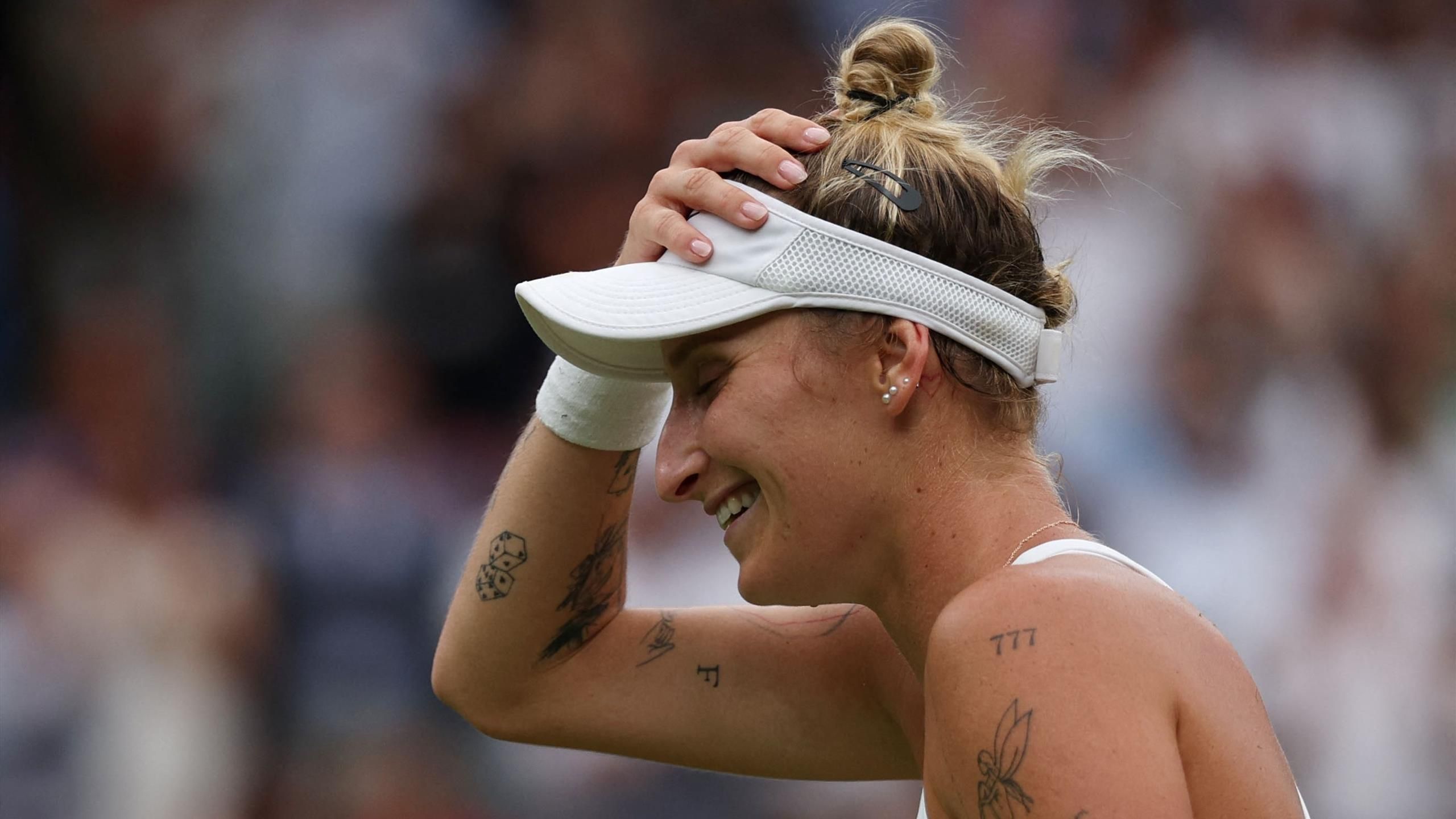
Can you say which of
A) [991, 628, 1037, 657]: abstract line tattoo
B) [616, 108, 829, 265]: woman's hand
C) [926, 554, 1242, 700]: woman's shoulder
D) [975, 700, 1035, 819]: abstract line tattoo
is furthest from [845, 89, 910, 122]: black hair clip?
[975, 700, 1035, 819]: abstract line tattoo

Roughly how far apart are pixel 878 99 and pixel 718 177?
0.33 meters

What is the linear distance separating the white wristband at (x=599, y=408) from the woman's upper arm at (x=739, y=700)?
0.42 metres

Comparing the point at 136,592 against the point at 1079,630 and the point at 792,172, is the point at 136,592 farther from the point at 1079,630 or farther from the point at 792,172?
the point at 1079,630

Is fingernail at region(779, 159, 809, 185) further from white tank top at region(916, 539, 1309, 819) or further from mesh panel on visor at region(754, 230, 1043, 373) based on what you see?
white tank top at region(916, 539, 1309, 819)

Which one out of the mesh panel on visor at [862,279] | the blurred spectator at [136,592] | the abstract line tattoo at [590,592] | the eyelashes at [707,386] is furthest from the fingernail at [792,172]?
the blurred spectator at [136,592]

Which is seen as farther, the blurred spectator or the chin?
the blurred spectator

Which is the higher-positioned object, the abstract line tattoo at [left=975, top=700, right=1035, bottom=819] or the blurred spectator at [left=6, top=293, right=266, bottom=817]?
the abstract line tattoo at [left=975, top=700, right=1035, bottom=819]

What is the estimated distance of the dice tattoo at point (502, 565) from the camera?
274cm

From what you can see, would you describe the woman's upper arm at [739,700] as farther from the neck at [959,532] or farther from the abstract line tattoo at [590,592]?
the neck at [959,532]

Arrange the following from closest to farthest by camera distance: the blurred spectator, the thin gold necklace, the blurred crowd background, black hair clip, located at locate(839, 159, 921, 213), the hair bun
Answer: the thin gold necklace, black hair clip, located at locate(839, 159, 921, 213), the hair bun, the blurred spectator, the blurred crowd background

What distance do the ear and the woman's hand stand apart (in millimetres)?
267

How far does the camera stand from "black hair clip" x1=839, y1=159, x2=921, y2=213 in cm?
215

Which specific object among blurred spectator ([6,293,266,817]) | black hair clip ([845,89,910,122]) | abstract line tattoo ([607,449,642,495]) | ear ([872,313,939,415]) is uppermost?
black hair clip ([845,89,910,122])

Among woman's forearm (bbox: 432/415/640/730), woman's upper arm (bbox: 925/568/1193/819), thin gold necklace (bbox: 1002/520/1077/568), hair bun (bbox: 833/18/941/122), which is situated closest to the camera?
woman's upper arm (bbox: 925/568/1193/819)
